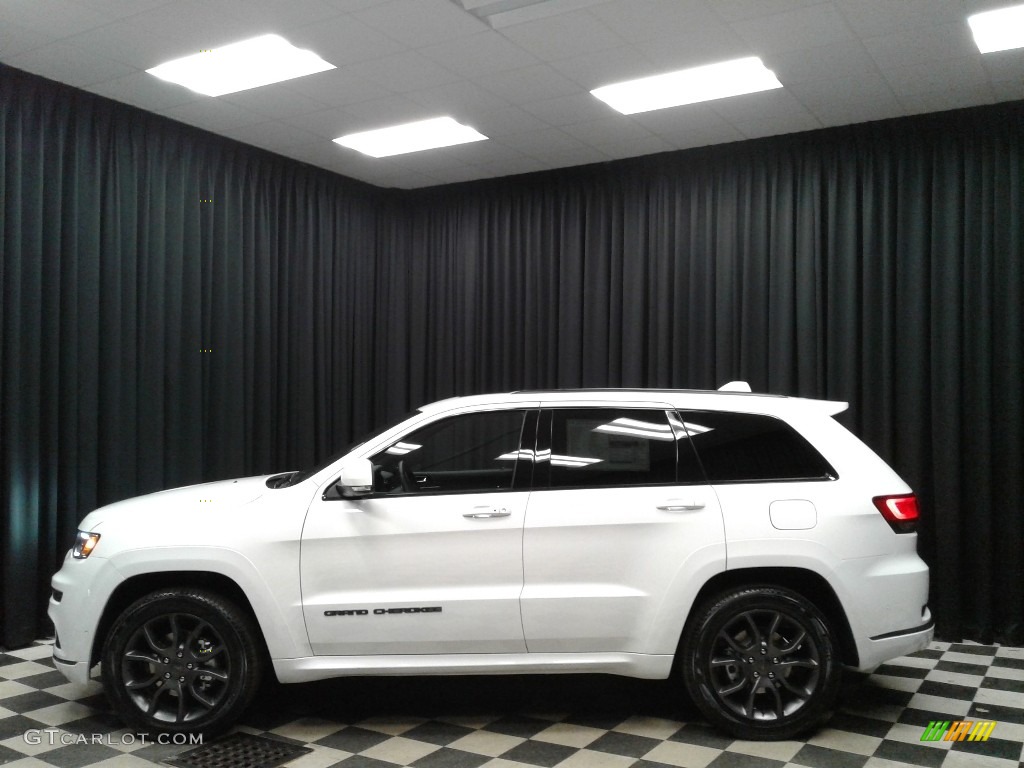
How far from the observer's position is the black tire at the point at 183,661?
374 centimetres

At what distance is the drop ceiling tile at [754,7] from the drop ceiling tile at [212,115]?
3159 millimetres

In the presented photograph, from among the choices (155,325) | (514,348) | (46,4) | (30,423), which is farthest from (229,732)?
(514,348)

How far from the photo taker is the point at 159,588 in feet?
12.8

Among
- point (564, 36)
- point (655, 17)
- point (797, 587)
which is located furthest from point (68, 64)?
point (797, 587)

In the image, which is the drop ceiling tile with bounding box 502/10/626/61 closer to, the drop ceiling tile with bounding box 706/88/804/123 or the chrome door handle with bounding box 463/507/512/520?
the drop ceiling tile with bounding box 706/88/804/123

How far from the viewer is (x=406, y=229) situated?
320 inches

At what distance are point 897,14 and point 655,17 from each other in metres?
1.19

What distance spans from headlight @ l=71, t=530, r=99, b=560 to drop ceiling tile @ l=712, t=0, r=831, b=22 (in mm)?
3808

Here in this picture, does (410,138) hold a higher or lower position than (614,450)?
higher

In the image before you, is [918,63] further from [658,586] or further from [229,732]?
[229,732]

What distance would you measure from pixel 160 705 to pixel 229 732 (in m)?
0.31

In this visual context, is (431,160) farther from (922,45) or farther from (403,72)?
(922,45)

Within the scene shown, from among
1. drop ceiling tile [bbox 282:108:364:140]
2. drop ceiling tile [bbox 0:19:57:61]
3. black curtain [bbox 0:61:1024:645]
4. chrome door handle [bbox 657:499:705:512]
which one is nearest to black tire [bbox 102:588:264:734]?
chrome door handle [bbox 657:499:705:512]

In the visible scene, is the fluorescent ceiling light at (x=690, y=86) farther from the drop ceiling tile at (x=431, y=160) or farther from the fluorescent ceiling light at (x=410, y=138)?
the drop ceiling tile at (x=431, y=160)
